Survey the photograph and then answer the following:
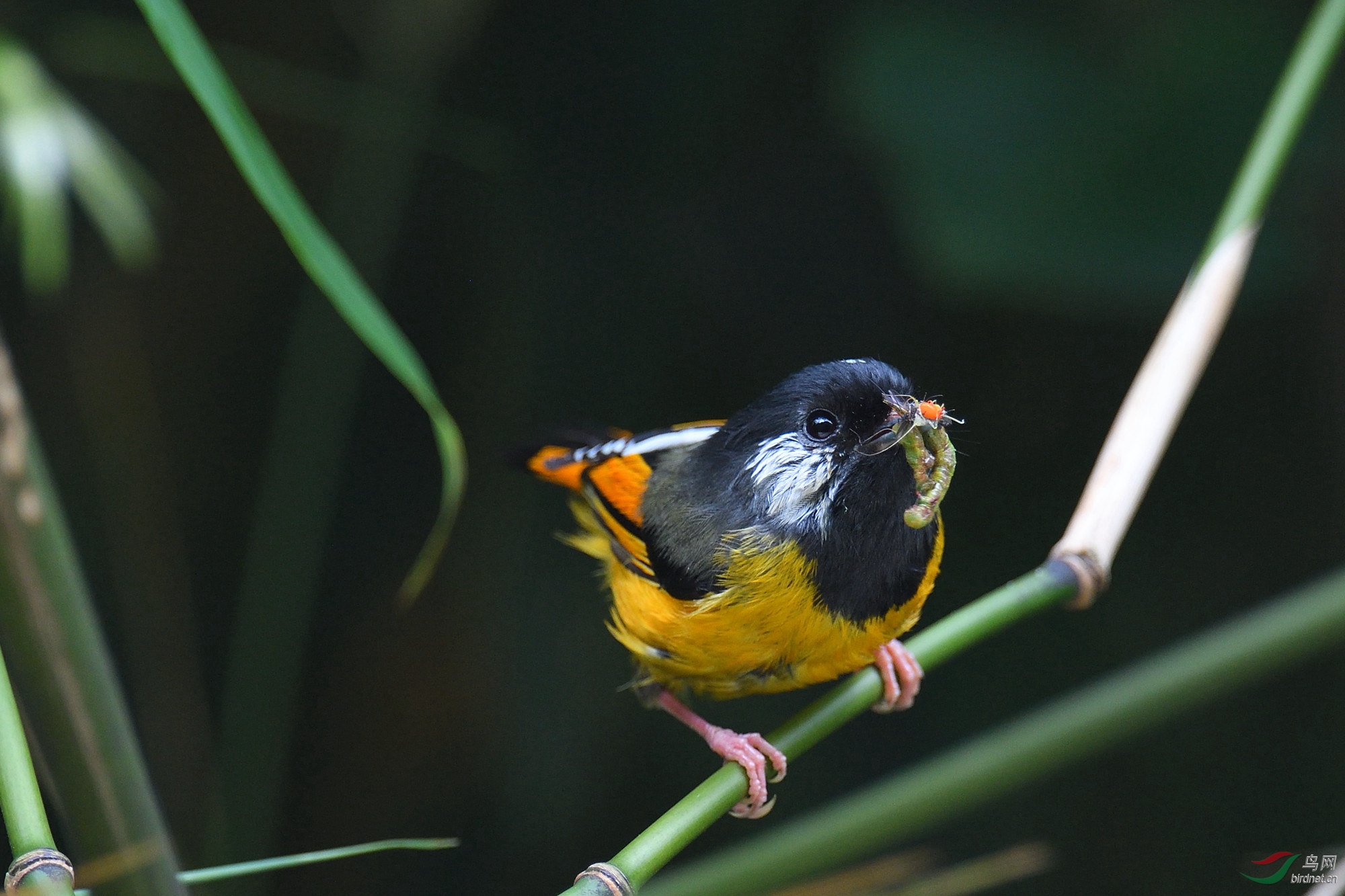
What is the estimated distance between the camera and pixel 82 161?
189cm

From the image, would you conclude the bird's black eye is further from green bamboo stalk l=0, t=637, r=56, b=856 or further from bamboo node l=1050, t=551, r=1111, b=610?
green bamboo stalk l=0, t=637, r=56, b=856

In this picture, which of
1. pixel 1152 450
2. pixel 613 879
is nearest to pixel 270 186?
pixel 613 879

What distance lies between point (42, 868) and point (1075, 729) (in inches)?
36.8

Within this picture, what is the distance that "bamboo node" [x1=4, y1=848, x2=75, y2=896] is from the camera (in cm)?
77

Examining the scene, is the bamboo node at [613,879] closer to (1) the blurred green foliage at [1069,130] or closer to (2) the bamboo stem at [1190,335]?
(2) the bamboo stem at [1190,335]

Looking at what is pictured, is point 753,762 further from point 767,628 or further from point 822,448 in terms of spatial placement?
point 822,448

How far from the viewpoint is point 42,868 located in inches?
30.5

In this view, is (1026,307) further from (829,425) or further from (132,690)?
(132,690)

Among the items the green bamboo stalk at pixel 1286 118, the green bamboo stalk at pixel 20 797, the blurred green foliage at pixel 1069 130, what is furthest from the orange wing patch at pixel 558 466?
the green bamboo stalk at pixel 20 797

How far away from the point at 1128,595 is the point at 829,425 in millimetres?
1688

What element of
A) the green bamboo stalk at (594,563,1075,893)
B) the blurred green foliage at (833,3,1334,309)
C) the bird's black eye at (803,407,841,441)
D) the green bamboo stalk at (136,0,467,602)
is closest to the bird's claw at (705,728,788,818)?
the green bamboo stalk at (594,563,1075,893)

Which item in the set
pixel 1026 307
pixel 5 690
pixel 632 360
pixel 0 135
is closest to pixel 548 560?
pixel 632 360

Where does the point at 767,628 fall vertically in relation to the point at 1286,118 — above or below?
below

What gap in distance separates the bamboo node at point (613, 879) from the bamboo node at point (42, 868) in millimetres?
396
